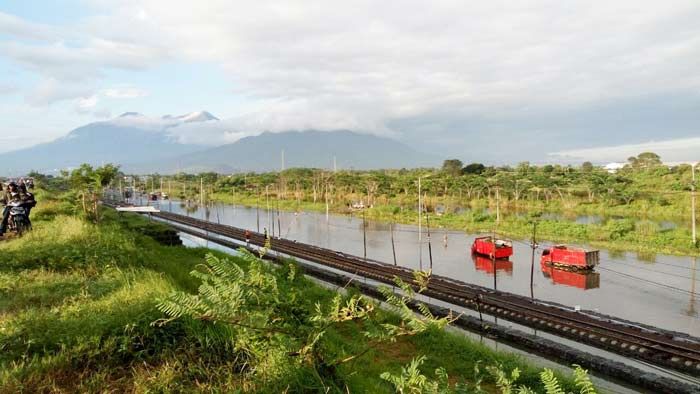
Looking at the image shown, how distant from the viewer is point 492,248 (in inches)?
925

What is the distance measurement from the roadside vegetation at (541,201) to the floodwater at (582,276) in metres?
2.70

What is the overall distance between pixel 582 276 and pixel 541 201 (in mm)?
26926

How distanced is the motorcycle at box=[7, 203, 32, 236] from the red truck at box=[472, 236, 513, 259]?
19.5m

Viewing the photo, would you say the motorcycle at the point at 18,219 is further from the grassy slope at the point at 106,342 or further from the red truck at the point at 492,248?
the red truck at the point at 492,248

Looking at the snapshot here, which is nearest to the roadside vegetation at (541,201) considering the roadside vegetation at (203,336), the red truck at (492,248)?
the red truck at (492,248)

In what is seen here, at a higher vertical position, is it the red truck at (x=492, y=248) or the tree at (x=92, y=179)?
the tree at (x=92, y=179)

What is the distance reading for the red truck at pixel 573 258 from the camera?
20250 millimetres

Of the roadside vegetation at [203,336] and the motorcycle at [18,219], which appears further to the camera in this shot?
the motorcycle at [18,219]

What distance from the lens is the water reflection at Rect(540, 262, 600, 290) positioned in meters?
18.9

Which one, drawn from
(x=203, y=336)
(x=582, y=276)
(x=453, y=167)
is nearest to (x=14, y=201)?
(x=203, y=336)

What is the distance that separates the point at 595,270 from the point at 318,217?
2846cm

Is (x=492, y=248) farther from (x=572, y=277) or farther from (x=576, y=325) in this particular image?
(x=576, y=325)

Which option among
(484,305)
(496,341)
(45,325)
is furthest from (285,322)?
(484,305)

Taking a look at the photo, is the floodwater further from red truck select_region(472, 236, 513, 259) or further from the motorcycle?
the motorcycle
